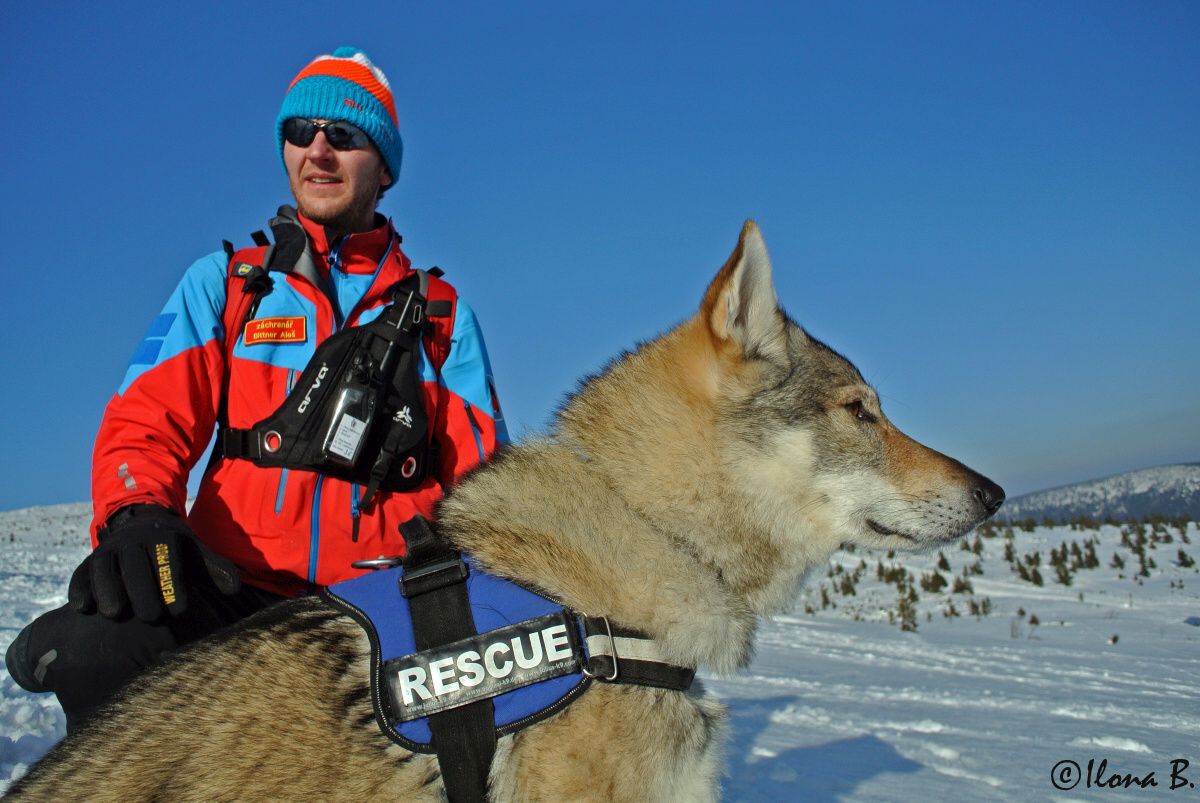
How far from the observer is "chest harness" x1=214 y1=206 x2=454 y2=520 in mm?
3084

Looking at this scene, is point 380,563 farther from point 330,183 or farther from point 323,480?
point 330,183

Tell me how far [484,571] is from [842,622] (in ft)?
33.9

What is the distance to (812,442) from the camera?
2.96 m

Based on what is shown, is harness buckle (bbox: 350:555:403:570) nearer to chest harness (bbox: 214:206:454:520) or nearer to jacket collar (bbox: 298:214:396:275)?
chest harness (bbox: 214:206:454:520)

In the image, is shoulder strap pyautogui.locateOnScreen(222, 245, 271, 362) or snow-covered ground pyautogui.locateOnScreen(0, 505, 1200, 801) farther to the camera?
snow-covered ground pyautogui.locateOnScreen(0, 505, 1200, 801)

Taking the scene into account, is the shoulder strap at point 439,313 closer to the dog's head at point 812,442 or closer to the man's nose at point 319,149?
the man's nose at point 319,149

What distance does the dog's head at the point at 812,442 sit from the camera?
9.29 ft

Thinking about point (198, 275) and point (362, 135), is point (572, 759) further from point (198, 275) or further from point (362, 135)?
point (362, 135)

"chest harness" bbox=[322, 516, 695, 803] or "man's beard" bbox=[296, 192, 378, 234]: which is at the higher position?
"man's beard" bbox=[296, 192, 378, 234]

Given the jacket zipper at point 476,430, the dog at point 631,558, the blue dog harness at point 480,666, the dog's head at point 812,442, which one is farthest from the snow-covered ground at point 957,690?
the jacket zipper at point 476,430

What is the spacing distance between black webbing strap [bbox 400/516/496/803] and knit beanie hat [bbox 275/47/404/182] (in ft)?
7.51

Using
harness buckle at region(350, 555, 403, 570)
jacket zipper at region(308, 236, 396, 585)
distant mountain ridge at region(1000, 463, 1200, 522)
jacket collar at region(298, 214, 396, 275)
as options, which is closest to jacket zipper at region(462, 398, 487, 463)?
jacket zipper at region(308, 236, 396, 585)

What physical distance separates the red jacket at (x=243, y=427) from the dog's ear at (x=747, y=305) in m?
1.42

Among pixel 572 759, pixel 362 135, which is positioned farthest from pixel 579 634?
pixel 362 135
